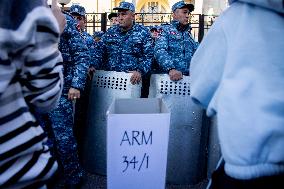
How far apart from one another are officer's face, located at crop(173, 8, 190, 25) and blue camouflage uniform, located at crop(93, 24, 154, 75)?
1.88 feet

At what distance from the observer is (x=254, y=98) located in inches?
43.5

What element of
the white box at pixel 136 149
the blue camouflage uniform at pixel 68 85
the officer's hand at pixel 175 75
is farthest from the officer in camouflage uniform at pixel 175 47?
the white box at pixel 136 149

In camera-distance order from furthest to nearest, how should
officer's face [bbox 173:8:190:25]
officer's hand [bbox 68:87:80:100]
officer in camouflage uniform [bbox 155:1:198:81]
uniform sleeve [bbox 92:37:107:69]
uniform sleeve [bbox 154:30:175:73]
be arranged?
officer's face [bbox 173:8:190:25]
uniform sleeve [bbox 92:37:107:69]
officer in camouflage uniform [bbox 155:1:198:81]
uniform sleeve [bbox 154:30:175:73]
officer's hand [bbox 68:87:80:100]

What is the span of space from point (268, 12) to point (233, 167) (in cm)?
48

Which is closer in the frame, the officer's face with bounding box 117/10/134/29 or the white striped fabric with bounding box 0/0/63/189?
the white striped fabric with bounding box 0/0/63/189

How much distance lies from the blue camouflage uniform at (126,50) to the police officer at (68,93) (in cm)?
69

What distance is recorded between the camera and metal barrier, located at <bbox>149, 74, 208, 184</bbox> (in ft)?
13.1

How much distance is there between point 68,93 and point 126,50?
102cm

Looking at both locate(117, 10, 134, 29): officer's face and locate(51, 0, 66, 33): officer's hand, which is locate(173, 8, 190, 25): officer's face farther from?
locate(51, 0, 66, 33): officer's hand

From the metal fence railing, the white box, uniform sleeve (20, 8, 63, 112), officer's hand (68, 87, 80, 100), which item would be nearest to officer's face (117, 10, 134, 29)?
officer's hand (68, 87, 80, 100)

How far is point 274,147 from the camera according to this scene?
3.57 ft

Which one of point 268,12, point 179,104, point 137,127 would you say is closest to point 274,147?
point 268,12

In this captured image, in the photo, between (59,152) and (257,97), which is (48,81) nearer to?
(257,97)

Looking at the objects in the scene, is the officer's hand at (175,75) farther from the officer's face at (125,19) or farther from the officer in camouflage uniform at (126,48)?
the officer's face at (125,19)
